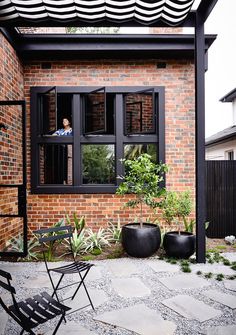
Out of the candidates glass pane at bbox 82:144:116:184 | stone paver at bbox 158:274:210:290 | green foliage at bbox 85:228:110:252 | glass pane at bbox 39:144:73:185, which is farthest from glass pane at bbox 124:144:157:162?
stone paver at bbox 158:274:210:290

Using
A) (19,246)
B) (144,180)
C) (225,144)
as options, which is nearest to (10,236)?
(19,246)

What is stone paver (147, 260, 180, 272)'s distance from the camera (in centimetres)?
435

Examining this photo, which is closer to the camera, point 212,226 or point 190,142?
point 190,142

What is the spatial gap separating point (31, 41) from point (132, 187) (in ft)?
11.5

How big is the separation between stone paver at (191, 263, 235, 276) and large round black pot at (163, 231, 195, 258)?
0.99ft

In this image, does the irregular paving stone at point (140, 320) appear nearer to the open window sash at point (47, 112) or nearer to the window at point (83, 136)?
the window at point (83, 136)

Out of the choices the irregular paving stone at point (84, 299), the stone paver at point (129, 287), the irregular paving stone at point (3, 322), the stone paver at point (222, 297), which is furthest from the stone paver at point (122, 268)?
the irregular paving stone at point (3, 322)

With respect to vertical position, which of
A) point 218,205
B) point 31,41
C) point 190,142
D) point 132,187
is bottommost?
point 218,205

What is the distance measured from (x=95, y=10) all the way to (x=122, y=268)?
3.73 m

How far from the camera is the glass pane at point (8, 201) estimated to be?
203 inches

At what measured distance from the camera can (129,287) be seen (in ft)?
12.2

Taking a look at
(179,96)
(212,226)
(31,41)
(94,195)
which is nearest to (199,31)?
(179,96)

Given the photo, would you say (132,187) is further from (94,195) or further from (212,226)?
(212,226)

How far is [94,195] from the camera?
6.24 meters
